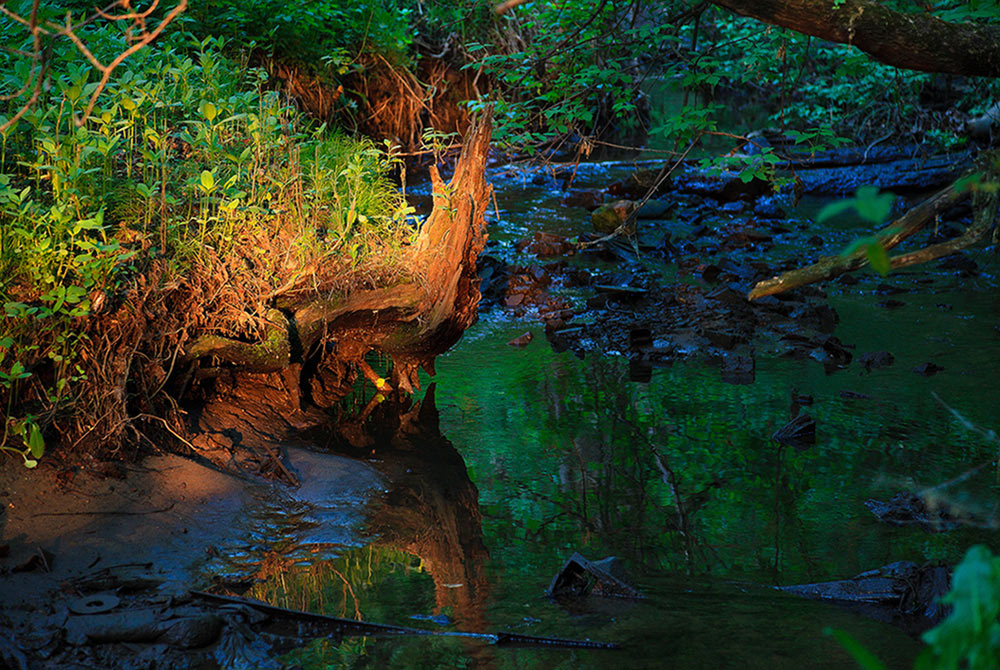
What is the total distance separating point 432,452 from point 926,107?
1072 centimetres

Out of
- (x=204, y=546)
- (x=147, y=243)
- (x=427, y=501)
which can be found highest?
(x=147, y=243)

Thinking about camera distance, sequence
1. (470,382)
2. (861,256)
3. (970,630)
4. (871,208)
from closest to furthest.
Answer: (871,208) → (970,630) → (861,256) → (470,382)

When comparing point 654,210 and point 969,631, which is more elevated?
point 969,631

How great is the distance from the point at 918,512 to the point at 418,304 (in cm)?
281

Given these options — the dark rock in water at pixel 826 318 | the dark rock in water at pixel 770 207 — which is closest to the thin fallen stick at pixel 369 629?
the dark rock in water at pixel 826 318

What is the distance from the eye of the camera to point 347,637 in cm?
342

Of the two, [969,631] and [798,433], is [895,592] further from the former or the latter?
[969,631]

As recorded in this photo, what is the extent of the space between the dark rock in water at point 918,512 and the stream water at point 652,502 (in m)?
0.06

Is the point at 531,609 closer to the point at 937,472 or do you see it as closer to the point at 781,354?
the point at 937,472

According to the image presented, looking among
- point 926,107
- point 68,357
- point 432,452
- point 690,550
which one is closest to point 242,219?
point 68,357

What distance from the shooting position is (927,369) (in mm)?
6492

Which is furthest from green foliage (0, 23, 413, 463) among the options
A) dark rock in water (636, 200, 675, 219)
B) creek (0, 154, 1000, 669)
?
dark rock in water (636, 200, 675, 219)

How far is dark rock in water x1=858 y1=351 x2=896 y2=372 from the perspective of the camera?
6.68 metres

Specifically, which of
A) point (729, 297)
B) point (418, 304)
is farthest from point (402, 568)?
point (729, 297)
